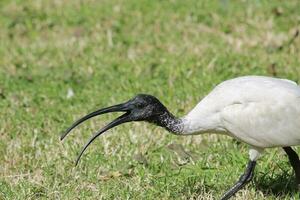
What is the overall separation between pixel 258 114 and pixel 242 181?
1.60 ft

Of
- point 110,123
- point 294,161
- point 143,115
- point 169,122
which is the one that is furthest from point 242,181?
point 110,123

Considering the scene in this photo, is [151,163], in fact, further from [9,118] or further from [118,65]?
[118,65]

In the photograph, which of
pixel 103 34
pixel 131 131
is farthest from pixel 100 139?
pixel 103 34

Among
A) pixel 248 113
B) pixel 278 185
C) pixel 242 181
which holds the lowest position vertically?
pixel 278 185

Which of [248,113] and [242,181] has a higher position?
[248,113]

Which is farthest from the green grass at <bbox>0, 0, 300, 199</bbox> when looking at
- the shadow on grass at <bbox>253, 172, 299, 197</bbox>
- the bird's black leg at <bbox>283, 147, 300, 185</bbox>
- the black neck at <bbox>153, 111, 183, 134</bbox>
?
the black neck at <bbox>153, 111, 183, 134</bbox>

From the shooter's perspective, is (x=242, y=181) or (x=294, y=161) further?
(x=294, y=161)

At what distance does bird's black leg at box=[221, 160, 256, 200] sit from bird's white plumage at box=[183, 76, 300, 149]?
23cm

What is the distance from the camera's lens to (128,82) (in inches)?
309

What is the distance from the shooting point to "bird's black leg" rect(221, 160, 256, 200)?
5.27 m

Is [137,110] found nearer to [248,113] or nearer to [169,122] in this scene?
[169,122]

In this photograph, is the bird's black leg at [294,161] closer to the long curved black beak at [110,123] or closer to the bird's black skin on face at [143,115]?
the bird's black skin on face at [143,115]

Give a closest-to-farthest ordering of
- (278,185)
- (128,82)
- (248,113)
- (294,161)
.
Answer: (248,113) < (294,161) < (278,185) < (128,82)

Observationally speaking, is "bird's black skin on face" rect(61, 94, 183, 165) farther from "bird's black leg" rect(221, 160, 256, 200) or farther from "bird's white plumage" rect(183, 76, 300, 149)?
"bird's black leg" rect(221, 160, 256, 200)
